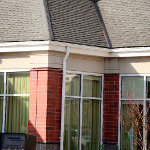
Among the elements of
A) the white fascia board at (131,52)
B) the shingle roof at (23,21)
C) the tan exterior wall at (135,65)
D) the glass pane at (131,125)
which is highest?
the shingle roof at (23,21)

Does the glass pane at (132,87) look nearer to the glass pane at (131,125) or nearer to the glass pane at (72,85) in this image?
the glass pane at (131,125)

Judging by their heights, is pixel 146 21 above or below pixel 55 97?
above

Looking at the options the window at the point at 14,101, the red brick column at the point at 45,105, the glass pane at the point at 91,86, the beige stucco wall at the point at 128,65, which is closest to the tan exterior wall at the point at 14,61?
the window at the point at 14,101

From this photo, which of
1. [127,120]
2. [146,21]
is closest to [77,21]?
[146,21]

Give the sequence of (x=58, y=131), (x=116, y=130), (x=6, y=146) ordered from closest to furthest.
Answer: (x=6, y=146)
(x=58, y=131)
(x=116, y=130)

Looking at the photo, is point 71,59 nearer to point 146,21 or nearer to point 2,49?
point 2,49

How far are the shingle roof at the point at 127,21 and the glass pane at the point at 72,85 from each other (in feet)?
5.98

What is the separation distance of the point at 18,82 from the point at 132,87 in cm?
374

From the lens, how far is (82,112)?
14.6 meters

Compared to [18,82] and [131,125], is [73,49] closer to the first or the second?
[18,82]

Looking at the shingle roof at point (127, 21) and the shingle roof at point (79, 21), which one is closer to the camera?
the shingle roof at point (79, 21)

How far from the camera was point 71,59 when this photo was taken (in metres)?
14.4

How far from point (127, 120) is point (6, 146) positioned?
14.9 feet

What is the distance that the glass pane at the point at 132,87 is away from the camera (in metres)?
14.6
